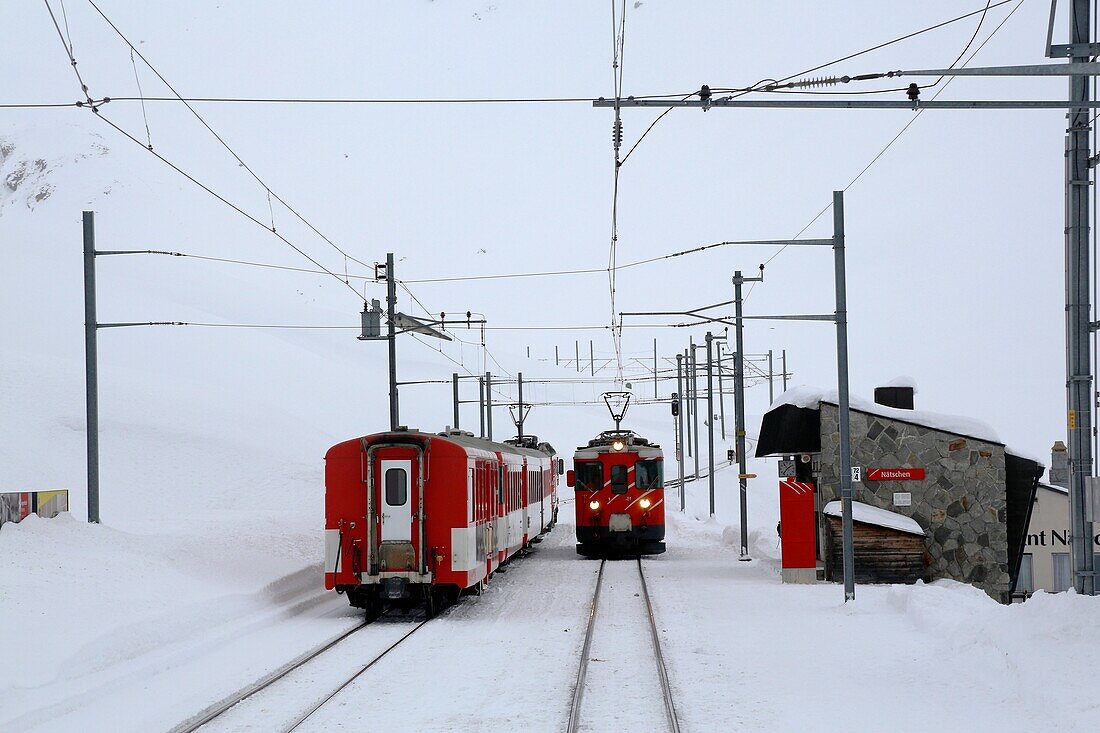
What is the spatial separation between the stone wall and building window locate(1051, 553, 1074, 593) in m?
13.0

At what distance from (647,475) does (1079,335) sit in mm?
16719

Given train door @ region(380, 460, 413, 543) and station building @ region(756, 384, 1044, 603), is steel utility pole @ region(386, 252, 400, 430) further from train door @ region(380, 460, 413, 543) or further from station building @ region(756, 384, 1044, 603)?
station building @ region(756, 384, 1044, 603)

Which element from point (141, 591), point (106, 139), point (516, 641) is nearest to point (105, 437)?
point (141, 591)

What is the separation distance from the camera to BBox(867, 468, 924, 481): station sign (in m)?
23.9

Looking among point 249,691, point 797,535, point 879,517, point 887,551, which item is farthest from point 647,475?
point 249,691

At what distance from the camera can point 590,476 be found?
3048 centimetres

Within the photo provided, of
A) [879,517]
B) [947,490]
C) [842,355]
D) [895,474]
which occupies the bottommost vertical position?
[879,517]

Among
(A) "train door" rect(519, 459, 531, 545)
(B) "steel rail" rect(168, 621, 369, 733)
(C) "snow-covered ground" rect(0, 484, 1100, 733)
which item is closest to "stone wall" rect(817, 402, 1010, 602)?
(C) "snow-covered ground" rect(0, 484, 1100, 733)

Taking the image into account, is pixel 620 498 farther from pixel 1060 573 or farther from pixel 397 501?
pixel 1060 573

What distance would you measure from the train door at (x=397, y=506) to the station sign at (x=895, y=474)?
10.1 metres

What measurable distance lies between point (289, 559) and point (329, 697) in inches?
507

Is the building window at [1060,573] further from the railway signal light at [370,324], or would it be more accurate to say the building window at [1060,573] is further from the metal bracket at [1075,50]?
the metal bracket at [1075,50]

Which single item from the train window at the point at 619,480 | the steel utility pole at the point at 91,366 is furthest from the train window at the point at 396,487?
the train window at the point at 619,480

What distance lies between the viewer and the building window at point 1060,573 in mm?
35312
